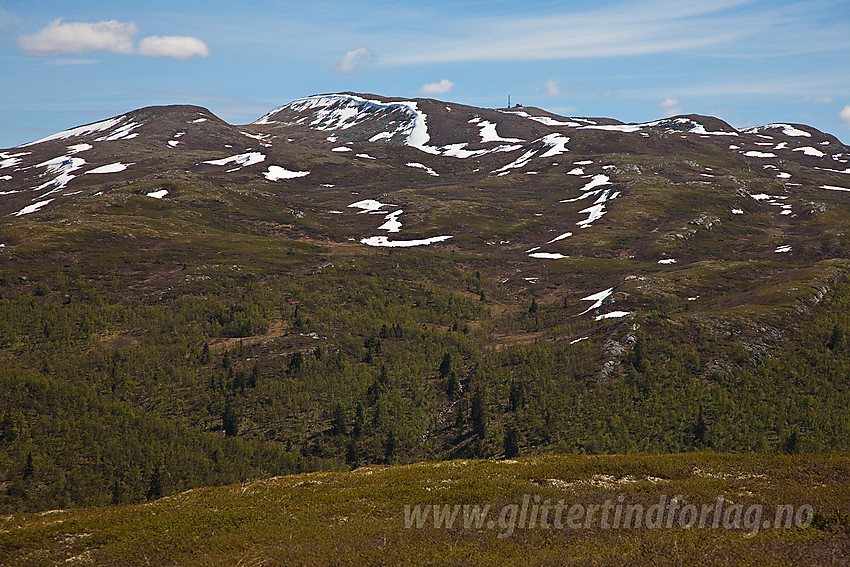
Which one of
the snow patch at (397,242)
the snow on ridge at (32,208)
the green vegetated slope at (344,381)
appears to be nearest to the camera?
the green vegetated slope at (344,381)

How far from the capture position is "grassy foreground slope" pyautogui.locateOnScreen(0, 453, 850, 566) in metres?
18.0

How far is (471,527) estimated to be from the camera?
21000mm

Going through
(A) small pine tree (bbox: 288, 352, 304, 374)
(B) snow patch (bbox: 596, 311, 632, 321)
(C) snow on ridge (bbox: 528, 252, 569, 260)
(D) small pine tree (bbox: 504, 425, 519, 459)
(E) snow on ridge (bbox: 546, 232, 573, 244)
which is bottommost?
(D) small pine tree (bbox: 504, 425, 519, 459)

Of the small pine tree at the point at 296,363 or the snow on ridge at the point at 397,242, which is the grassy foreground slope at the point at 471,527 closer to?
the small pine tree at the point at 296,363

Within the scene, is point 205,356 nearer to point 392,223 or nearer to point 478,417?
point 478,417

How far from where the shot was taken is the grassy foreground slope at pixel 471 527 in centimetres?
1803

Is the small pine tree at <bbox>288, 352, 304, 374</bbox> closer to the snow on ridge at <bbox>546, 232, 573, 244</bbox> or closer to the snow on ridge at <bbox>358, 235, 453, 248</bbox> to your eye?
the snow on ridge at <bbox>358, 235, 453, 248</bbox>

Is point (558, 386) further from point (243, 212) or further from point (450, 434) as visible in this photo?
point (243, 212)

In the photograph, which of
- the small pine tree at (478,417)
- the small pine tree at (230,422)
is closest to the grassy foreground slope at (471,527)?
the small pine tree at (478,417)

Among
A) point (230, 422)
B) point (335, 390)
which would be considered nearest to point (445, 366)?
point (335, 390)

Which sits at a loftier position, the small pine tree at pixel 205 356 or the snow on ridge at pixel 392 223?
the snow on ridge at pixel 392 223

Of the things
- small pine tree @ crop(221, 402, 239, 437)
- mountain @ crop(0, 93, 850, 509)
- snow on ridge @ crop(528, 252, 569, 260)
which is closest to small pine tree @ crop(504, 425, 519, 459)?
mountain @ crop(0, 93, 850, 509)

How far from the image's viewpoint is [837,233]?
113312mm

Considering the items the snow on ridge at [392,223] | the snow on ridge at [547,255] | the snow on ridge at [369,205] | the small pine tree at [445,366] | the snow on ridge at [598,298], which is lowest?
the small pine tree at [445,366]
